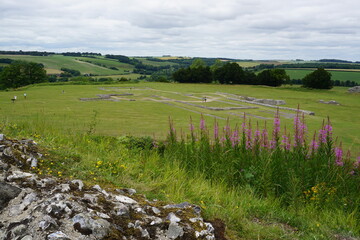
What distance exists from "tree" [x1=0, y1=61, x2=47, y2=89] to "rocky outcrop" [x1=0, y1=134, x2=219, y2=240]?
263ft

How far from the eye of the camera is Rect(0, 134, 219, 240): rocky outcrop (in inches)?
87.3

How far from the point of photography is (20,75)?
7300 centimetres

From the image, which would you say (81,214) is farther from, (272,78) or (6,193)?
(272,78)

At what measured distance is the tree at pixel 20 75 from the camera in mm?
72562

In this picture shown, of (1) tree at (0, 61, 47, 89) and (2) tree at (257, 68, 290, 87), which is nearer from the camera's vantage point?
(1) tree at (0, 61, 47, 89)

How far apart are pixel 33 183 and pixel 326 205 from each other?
179 inches

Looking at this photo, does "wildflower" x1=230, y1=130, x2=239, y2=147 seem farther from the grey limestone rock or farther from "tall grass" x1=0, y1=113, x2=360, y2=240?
the grey limestone rock

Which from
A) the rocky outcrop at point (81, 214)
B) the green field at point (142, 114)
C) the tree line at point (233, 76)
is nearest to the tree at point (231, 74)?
the tree line at point (233, 76)

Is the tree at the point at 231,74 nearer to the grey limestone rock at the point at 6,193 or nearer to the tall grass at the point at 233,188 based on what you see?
the tall grass at the point at 233,188

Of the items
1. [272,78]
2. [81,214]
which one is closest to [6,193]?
[81,214]

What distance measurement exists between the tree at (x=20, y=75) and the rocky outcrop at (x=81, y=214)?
80031 mm

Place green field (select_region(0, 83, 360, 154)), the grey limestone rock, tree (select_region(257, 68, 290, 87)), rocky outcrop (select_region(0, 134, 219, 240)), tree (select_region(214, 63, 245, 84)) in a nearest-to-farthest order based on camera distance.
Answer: rocky outcrop (select_region(0, 134, 219, 240)), the grey limestone rock, green field (select_region(0, 83, 360, 154)), tree (select_region(257, 68, 290, 87)), tree (select_region(214, 63, 245, 84))

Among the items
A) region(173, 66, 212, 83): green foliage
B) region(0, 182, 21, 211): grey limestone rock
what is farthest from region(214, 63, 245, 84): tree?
region(0, 182, 21, 211): grey limestone rock

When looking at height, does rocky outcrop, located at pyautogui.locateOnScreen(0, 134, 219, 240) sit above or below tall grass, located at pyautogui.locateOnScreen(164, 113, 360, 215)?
above
